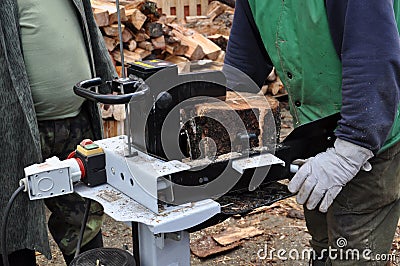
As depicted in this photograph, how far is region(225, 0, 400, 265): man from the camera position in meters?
1.45

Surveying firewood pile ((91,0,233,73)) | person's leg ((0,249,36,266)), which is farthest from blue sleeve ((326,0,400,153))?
firewood pile ((91,0,233,73))

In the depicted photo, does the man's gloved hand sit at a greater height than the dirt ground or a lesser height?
greater

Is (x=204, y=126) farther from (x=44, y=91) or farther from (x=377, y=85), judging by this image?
(x=44, y=91)

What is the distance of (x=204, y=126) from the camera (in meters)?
1.50

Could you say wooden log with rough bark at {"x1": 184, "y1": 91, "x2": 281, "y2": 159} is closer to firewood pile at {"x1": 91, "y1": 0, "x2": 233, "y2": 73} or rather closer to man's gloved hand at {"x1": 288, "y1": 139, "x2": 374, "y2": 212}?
man's gloved hand at {"x1": 288, "y1": 139, "x2": 374, "y2": 212}

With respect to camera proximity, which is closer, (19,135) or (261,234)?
(19,135)

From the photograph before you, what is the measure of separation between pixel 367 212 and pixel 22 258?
154cm

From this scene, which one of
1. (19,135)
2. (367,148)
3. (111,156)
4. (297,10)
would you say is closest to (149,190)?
(111,156)

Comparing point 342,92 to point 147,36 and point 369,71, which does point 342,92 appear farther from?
point 147,36

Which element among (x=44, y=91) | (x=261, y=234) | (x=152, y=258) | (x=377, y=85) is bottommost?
(x=261, y=234)

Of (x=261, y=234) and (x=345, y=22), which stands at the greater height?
(x=345, y=22)

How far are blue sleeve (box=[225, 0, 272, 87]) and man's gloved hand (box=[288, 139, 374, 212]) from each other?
54 centimetres

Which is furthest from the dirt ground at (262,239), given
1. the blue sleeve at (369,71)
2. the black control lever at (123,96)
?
the black control lever at (123,96)

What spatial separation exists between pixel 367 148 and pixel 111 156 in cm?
73
